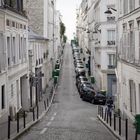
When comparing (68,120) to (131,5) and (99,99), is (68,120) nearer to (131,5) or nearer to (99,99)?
(131,5)

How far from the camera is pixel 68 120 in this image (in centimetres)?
3012

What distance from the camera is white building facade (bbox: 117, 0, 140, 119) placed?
79.6 ft

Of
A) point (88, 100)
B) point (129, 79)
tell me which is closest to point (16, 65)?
point (129, 79)

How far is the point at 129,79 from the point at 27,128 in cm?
802

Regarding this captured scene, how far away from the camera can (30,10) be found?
5966 centimetres

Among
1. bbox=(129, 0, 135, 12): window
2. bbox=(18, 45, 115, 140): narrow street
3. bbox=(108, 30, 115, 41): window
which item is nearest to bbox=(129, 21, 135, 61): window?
bbox=(129, 0, 135, 12): window

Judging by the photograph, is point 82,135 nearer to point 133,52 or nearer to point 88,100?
point 133,52

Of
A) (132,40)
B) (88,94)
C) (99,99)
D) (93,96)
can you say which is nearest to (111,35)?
(88,94)

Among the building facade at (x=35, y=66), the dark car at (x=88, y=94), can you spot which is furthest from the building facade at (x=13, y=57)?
the dark car at (x=88, y=94)

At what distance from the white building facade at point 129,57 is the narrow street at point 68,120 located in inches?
92.9

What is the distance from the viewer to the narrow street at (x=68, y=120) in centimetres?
2047

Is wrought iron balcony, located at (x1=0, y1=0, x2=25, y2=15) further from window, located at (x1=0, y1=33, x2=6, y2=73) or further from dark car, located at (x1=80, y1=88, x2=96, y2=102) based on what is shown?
dark car, located at (x1=80, y1=88, x2=96, y2=102)

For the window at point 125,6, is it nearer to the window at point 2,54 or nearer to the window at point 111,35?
the window at point 2,54

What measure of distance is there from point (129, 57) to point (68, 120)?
6.45 meters
